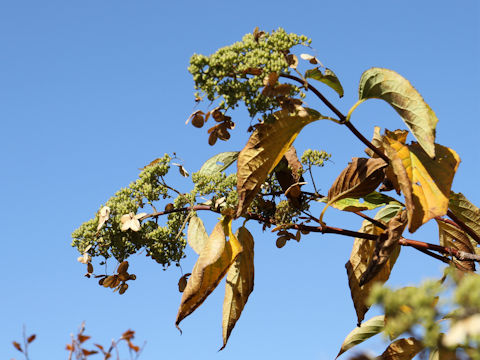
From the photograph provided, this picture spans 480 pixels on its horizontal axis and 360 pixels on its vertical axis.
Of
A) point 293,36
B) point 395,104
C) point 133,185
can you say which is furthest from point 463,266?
point 133,185

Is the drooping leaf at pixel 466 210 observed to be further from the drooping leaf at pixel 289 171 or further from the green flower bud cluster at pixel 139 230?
the green flower bud cluster at pixel 139 230

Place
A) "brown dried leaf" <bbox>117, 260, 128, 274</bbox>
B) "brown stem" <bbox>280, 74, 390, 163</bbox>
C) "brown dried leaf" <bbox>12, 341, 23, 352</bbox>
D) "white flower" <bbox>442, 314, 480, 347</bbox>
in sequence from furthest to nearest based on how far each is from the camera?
"brown dried leaf" <bbox>117, 260, 128, 274</bbox>, "brown stem" <bbox>280, 74, 390, 163</bbox>, "brown dried leaf" <bbox>12, 341, 23, 352</bbox>, "white flower" <bbox>442, 314, 480, 347</bbox>

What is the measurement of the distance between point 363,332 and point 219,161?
863 millimetres

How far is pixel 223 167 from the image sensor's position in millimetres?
2211

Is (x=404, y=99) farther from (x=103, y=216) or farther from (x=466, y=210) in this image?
(x=103, y=216)

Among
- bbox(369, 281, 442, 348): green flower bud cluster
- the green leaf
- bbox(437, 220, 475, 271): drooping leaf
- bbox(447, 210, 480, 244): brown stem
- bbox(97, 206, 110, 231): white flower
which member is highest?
the green leaf

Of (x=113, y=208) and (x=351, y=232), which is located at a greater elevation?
(x=113, y=208)

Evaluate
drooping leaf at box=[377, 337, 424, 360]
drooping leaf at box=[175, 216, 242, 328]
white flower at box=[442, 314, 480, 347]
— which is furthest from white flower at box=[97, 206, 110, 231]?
white flower at box=[442, 314, 480, 347]

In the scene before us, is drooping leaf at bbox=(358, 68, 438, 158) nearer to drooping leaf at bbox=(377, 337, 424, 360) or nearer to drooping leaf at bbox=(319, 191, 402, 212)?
drooping leaf at bbox=(319, 191, 402, 212)

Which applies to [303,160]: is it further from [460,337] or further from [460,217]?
[460,337]

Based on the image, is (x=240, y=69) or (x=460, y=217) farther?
(x=460, y=217)

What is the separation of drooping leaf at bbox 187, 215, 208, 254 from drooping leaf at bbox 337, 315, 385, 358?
27.0 inches

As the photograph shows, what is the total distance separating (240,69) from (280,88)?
14 centimetres

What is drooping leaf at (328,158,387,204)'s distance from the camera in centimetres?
192
